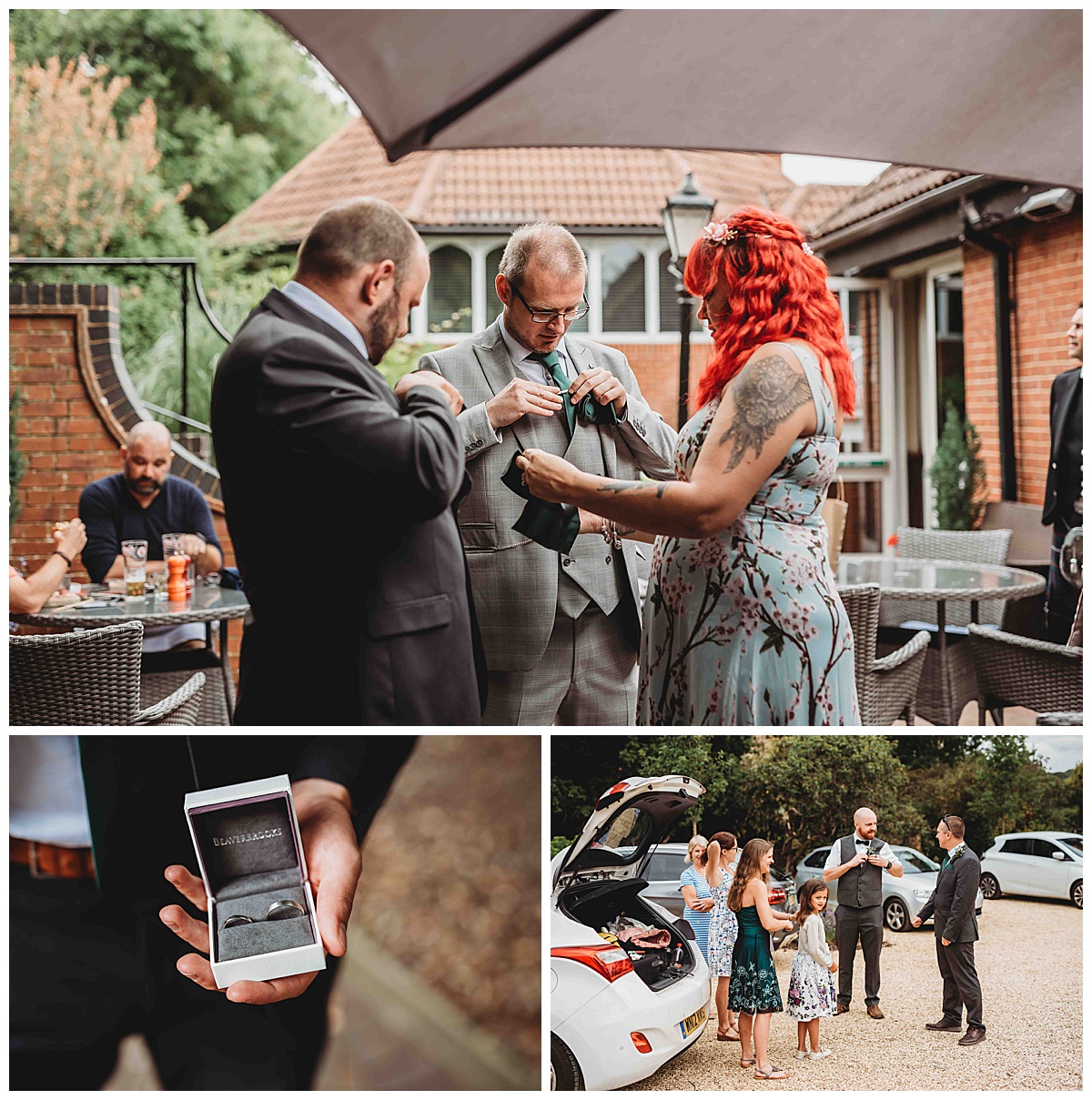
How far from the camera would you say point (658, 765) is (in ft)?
7.04

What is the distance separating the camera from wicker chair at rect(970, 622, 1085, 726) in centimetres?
352

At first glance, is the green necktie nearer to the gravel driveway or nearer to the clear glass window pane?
the gravel driveway

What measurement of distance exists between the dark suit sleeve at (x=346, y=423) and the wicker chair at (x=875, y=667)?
6.88 ft

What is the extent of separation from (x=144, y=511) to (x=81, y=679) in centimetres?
136

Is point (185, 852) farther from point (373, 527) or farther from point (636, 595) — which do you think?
point (636, 595)

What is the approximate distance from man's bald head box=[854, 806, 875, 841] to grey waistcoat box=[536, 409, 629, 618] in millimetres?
660

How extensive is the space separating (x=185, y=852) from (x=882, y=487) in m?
9.89

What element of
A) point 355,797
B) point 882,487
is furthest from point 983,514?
point 355,797

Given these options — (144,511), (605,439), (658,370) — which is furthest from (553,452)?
(658,370)

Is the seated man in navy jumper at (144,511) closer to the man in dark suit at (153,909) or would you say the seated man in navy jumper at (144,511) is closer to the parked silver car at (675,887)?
the man in dark suit at (153,909)

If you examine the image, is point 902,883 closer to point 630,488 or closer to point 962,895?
point 962,895

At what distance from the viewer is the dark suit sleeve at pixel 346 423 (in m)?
1.77

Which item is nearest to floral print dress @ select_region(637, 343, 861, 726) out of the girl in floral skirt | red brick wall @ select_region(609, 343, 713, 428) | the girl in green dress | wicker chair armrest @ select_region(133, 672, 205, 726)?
the girl in green dress

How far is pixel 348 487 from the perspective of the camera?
5.98 ft
